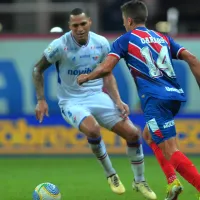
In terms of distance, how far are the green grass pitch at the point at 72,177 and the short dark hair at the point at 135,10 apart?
2.13 metres

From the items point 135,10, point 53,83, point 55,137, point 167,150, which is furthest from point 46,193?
point 53,83

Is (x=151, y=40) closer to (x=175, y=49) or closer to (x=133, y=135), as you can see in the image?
(x=175, y=49)

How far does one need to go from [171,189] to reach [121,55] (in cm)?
142

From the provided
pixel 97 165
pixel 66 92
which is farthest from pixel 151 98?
pixel 97 165

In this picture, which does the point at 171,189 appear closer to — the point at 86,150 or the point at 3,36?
the point at 86,150

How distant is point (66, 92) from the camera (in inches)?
382

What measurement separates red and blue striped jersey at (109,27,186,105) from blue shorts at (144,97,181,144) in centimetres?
7

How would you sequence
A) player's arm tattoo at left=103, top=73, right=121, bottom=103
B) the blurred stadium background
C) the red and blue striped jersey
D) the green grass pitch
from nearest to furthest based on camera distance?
the red and blue striped jersey → the green grass pitch → player's arm tattoo at left=103, top=73, right=121, bottom=103 → the blurred stadium background

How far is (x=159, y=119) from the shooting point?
7.85m

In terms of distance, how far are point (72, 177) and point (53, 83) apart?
14.7ft

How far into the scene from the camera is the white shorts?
9352 mm

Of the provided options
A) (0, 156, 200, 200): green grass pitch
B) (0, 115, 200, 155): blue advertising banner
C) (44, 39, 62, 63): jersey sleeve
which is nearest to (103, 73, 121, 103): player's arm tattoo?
(44, 39, 62, 63): jersey sleeve

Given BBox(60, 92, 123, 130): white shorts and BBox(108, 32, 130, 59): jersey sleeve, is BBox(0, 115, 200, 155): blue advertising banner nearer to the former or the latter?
BBox(60, 92, 123, 130): white shorts

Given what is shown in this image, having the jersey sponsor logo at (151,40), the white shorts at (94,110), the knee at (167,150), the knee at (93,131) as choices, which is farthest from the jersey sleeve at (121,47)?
the white shorts at (94,110)
